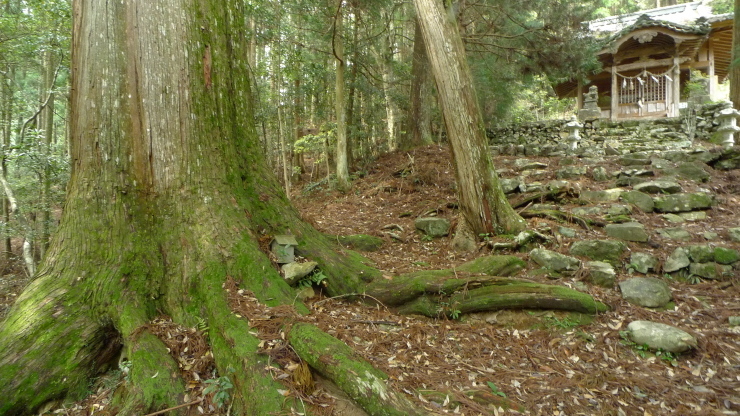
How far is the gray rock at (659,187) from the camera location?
631 cm

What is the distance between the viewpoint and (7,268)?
27.7ft

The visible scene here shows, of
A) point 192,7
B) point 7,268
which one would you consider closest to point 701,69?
point 192,7

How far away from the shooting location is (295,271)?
343cm

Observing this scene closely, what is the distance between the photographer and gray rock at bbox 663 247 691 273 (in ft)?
14.4

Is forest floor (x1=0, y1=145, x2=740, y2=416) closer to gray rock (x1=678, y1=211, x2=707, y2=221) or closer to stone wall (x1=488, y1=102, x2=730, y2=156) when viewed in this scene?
gray rock (x1=678, y1=211, x2=707, y2=221)

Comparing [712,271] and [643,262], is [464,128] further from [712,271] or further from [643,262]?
[712,271]

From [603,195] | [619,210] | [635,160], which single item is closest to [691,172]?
[635,160]

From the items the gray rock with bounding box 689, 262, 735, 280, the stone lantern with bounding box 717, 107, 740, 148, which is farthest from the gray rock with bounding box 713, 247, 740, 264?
the stone lantern with bounding box 717, 107, 740, 148

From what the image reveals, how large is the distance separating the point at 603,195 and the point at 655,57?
12793mm

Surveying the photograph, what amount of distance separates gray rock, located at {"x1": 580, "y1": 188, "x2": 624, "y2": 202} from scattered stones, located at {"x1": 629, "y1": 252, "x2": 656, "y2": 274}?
79.9 inches

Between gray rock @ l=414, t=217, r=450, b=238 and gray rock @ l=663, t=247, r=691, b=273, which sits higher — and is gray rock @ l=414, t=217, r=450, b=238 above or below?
above

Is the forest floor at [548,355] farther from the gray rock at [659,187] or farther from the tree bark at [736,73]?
the tree bark at [736,73]

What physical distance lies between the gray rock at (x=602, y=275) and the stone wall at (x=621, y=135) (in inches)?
241

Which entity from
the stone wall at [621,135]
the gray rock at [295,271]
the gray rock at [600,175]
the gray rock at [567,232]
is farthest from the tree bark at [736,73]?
the gray rock at [295,271]
